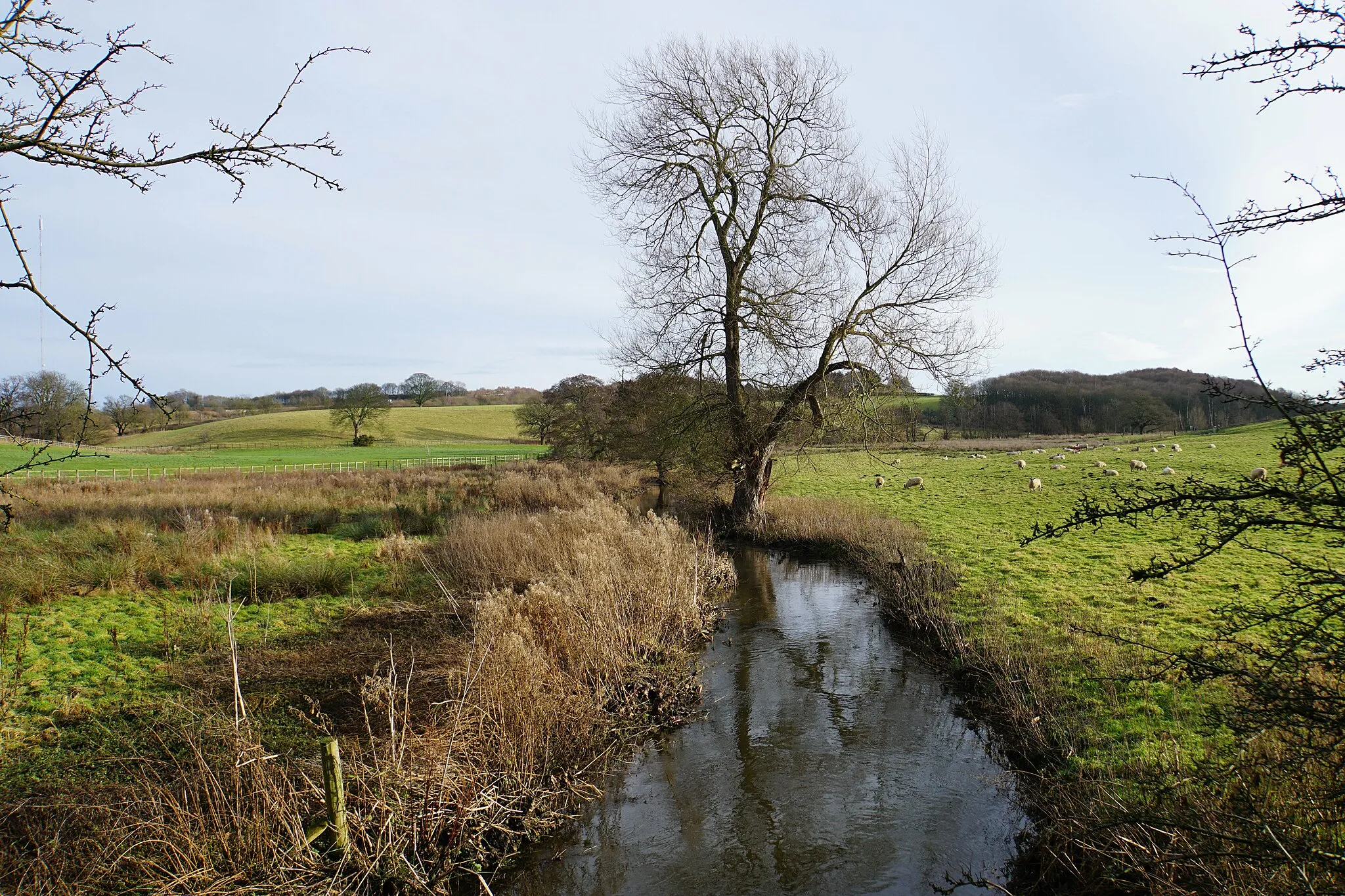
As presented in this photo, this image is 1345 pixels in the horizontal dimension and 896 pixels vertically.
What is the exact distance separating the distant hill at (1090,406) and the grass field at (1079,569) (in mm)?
28887

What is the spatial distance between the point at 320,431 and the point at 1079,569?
77.2 metres

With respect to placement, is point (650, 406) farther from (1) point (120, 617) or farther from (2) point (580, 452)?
(2) point (580, 452)

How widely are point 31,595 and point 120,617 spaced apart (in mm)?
1552

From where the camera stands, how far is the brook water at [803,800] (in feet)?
18.1

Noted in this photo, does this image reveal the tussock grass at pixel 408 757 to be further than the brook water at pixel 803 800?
No

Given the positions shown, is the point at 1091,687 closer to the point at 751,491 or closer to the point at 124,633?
the point at 124,633

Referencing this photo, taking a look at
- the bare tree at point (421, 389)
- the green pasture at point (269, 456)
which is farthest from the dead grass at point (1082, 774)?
the bare tree at point (421, 389)

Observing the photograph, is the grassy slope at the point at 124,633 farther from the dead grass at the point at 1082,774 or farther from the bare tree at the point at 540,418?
the bare tree at the point at 540,418

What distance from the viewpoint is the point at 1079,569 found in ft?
40.1

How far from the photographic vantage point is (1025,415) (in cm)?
8756

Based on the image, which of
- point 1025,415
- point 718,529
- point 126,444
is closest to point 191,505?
point 718,529

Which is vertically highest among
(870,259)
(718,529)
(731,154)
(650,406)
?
(731,154)

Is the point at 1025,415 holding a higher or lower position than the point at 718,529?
higher

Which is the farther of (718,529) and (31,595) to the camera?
(718,529)
